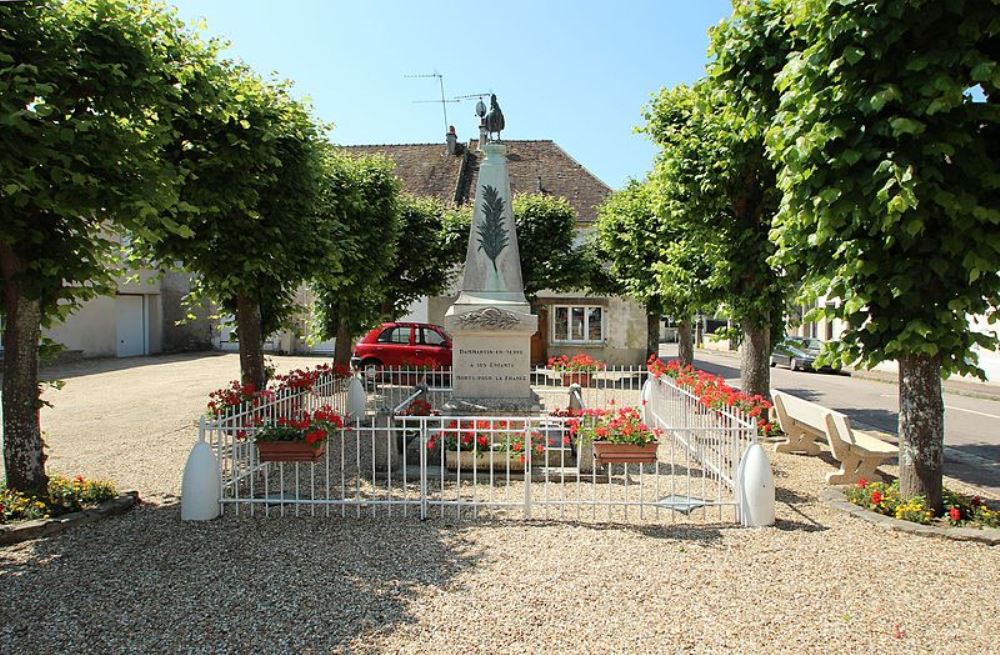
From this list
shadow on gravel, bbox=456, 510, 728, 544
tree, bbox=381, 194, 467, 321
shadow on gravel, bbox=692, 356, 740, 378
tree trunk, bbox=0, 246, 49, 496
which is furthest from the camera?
shadow on gravel, bbox=692, 356, 740, 378

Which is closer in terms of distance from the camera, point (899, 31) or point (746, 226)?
point (899, 31)

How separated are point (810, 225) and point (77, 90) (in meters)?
6.72

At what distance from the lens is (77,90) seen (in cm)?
547

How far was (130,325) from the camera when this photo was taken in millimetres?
26359

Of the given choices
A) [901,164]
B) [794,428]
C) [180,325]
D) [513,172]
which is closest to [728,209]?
[794,428]

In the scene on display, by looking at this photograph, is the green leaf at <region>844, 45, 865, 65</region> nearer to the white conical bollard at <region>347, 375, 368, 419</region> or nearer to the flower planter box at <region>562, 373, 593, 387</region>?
the white conical bollard at <region>347, 375, 368, 419</region>

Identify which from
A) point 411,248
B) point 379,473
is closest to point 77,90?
point 379,473

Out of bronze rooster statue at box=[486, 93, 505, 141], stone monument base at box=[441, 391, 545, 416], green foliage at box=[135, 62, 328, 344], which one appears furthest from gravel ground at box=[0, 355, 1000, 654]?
bronze rooster statue at box=[486, 93, 505, 141]

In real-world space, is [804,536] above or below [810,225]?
below

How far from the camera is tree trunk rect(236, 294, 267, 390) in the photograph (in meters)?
9.69

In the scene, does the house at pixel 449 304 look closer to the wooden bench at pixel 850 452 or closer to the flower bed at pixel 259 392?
the flower bed at pixel 259 392

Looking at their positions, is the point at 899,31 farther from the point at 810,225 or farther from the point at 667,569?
the point at 667,569

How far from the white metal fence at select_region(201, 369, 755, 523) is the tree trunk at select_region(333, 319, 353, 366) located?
13.3ft

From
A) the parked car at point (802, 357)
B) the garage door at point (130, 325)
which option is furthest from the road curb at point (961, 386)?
the garage door at point (130, 325)
